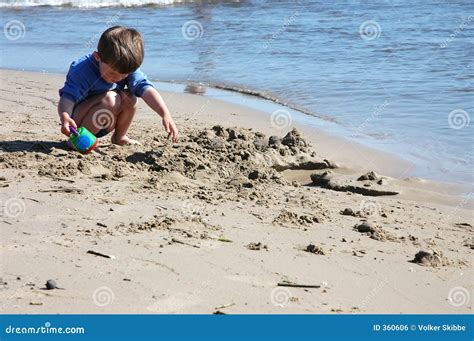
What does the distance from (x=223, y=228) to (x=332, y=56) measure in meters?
6.41

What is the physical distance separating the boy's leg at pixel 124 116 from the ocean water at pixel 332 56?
2086mm

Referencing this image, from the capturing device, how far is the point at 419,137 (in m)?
6.56

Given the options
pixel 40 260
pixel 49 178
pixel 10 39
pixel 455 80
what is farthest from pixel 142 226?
pixel 10 39

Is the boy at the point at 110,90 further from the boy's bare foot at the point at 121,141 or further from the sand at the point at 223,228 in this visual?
the sand at the point at 223,228

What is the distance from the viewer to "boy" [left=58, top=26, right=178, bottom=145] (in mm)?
4879

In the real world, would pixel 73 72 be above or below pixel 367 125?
above

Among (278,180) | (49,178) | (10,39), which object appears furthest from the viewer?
(10,39)

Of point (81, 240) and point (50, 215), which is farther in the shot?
point (50, 215)

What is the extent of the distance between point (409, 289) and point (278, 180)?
1.66m

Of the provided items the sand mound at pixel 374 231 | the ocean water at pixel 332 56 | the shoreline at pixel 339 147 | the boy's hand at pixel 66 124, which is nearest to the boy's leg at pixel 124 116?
the boy's hand at pixel 66 124

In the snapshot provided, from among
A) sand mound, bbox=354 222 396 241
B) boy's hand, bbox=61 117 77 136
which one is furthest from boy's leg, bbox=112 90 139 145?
sand mound, bbox=354 222 396 241

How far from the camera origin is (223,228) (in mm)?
3996

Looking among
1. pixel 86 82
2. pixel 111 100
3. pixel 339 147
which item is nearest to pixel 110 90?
pixel 111 100

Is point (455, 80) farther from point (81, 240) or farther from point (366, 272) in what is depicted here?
point (81, 240)
